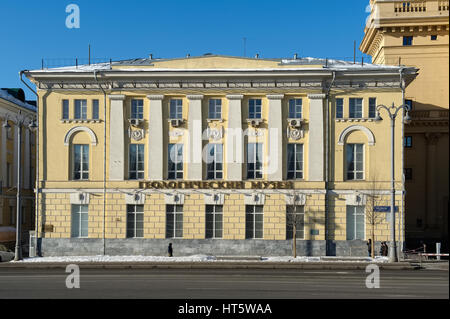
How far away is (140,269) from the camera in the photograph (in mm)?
29281

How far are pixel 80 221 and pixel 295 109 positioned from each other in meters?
17.2

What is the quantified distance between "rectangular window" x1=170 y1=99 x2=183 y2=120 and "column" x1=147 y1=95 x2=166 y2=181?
2.78ft

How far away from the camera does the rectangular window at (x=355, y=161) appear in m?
37.0

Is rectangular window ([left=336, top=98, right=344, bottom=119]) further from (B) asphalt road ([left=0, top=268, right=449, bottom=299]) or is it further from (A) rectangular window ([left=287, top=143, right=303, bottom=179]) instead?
(B) asphalt road ([left=0, top=268, right=449, bottom=299])

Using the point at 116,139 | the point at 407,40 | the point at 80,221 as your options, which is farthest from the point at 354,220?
the point at 80,221

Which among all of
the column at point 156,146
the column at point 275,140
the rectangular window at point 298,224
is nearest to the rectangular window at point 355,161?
the rectangular window at point 298,224

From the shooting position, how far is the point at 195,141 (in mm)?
37250

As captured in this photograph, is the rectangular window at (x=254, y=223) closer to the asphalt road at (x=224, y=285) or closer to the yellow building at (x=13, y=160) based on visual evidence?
the asphalt road at (x=224, y=285)

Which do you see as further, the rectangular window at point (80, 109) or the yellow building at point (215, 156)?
the rectangular window at point (80, 109)

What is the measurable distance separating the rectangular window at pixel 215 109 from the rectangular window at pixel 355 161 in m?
9.37

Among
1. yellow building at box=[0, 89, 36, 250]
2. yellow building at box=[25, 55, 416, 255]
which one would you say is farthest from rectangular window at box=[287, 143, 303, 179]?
yellow building at box=[0, 89, 36, 250]

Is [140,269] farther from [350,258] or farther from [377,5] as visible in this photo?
[377,5]

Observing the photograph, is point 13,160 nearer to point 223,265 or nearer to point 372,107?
point 223,265
